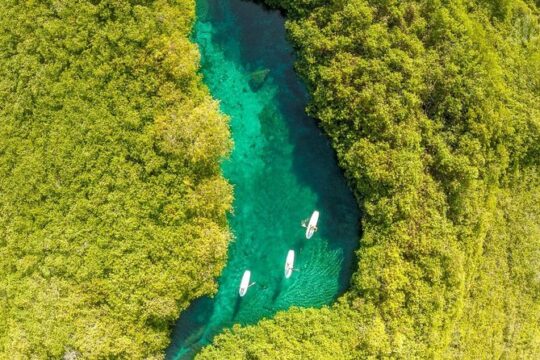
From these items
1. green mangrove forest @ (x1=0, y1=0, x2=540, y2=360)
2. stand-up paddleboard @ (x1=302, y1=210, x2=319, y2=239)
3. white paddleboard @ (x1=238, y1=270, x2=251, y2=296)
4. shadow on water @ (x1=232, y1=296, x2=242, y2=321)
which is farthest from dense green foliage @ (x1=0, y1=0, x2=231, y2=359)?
stand-up paddleboard @ (x1=302, y1=210, x2=319, y2=239)

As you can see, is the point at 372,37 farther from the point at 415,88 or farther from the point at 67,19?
the point at 67,19

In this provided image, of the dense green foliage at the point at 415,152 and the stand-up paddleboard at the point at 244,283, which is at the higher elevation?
the dense green foliage at the point at 415,152

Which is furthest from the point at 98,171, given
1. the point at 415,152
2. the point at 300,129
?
the point at 415,152

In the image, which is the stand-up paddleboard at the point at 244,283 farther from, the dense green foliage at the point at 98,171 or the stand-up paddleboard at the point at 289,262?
the dense green foliage at the point at 98,171

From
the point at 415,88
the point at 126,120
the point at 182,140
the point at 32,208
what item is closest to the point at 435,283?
the point at 415,88

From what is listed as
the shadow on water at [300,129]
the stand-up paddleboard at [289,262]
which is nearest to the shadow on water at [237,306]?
the stand-up paddleboard at [289,262]

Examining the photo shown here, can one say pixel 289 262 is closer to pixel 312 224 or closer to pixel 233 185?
pixel 312 224

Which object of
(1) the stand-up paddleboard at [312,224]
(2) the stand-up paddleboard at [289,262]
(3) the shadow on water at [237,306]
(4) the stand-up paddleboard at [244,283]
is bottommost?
(3) the shadow on water at [237,306]

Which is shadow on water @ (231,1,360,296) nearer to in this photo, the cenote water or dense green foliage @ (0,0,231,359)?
the cenote water
